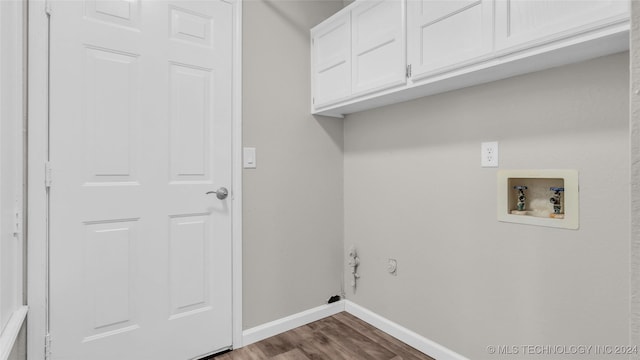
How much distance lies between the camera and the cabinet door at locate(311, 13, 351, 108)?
1.97m

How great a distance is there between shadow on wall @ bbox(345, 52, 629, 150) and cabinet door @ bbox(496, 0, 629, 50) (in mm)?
261

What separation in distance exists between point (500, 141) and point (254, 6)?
1.60 metres

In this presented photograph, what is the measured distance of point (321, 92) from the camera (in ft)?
7.12

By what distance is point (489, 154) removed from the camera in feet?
5.19

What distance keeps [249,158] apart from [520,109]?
1.45 meters

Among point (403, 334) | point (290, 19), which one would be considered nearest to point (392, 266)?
point (403, 334)

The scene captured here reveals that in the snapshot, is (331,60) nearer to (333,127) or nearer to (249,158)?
(333,127)
